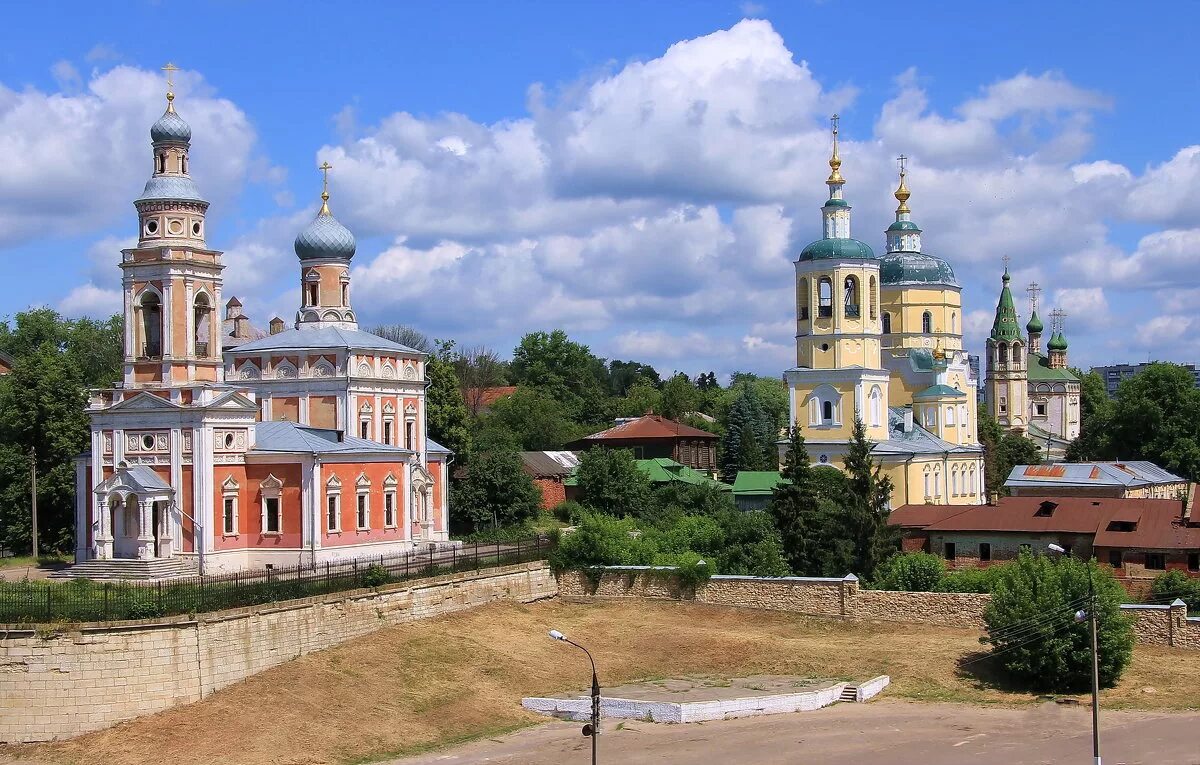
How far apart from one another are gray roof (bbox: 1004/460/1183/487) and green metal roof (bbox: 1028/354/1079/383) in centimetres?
5800

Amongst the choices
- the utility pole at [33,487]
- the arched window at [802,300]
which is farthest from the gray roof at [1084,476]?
the utility pole at [33,487]

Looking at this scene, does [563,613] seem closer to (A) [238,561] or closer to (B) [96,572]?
(A) [238,561]

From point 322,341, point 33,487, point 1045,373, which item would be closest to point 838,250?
point 322,341

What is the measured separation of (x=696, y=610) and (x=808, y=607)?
10.1 ft

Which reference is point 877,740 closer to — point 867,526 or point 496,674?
point 496,674

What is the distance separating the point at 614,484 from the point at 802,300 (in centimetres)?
1122

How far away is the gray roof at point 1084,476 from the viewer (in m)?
63.0

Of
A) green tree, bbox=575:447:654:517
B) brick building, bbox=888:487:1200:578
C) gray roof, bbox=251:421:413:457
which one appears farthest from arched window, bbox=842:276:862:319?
gray roof, bbox=251:421:413:457

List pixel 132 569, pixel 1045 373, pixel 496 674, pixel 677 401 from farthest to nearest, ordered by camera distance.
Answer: pixel 1045 373 < pixel 677 401 < pixel 132 569 < pixel 496 674

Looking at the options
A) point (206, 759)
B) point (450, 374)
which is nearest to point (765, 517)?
point (450, 374)

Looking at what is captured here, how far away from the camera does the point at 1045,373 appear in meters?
125

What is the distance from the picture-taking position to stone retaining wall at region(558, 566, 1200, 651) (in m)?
36.2

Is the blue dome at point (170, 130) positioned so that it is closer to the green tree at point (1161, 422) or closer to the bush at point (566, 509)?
the bush at point (566, 509)

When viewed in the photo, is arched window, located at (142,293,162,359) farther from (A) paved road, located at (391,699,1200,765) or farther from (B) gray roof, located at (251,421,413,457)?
(A) paved road, located at (391,699,1200,765)
